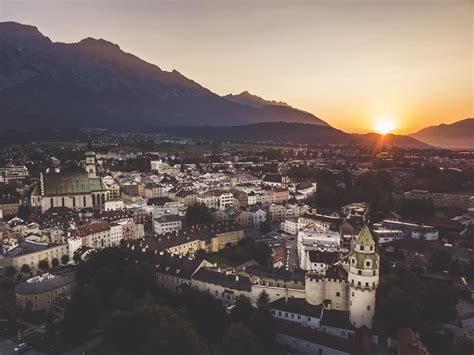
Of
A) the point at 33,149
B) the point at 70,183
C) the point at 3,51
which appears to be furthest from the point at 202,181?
the point at 3,51

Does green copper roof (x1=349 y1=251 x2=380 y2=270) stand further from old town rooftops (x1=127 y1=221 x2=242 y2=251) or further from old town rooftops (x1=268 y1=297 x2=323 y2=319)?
old town rooftops (x1=127 y1=221 x2=242 y2=251)

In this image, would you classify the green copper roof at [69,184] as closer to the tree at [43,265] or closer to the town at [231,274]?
the town at [231,274]

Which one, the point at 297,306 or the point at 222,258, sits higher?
the point at 297,306

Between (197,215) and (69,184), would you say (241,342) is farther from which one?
(69,184)

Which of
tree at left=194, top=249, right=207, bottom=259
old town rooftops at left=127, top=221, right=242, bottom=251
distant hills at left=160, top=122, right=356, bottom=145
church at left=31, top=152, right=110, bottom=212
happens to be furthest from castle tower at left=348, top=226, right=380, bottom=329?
distant hills at left=160, top=122, right=356, bottom=145

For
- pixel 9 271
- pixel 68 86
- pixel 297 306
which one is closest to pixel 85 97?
pixel 68 86

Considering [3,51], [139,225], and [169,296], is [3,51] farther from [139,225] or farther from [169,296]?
[169,296]
